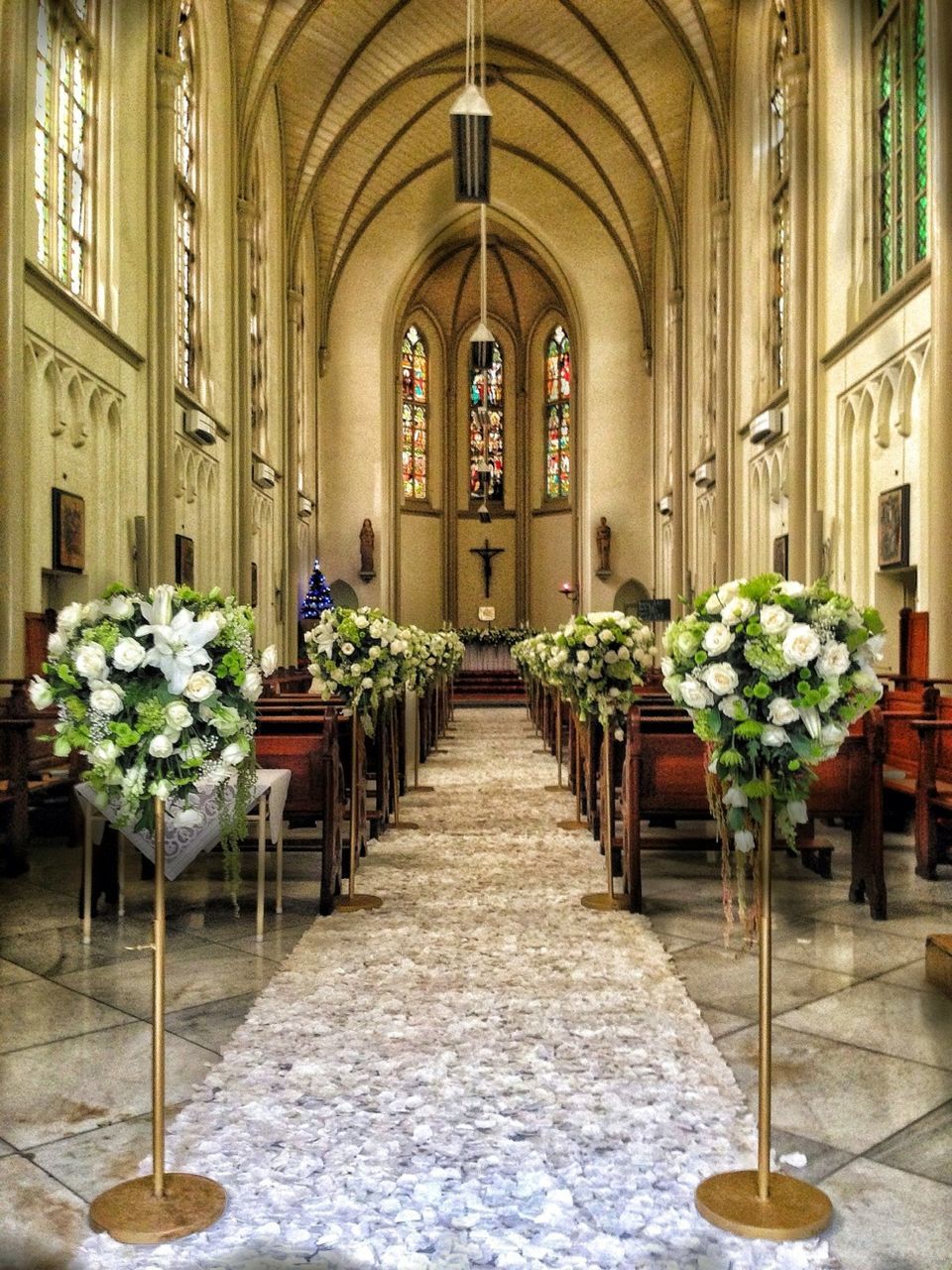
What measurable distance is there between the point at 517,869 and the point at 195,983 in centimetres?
275

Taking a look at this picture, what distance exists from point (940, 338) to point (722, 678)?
25.8 ft

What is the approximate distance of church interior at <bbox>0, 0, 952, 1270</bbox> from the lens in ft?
10.1

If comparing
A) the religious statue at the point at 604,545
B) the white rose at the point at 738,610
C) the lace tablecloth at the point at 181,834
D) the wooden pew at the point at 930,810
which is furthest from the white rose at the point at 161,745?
the religious statue at the point at 604,545

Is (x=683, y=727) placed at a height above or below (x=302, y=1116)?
above

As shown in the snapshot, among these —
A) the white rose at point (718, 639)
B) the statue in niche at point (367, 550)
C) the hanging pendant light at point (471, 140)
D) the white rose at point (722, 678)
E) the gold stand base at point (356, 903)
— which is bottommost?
the gold stand base at point (356, 903)

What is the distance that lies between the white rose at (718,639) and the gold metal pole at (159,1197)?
4.86 ft

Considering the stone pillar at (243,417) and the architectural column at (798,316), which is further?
the stone pillar at (243,417)

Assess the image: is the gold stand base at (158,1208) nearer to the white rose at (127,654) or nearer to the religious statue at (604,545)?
the white rose at (127,654)

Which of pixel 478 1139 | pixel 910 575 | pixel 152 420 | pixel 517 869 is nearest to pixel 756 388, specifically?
pixel 910 575

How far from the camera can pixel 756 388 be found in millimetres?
16641

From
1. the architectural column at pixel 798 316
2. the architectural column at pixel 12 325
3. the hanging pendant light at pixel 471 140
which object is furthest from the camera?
the architectural column at pixel 798 316

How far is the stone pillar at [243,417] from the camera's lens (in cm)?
1695

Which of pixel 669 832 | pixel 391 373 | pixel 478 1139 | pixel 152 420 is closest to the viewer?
pixel 478 1139

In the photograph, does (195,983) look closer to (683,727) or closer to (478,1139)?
(478,1139)
